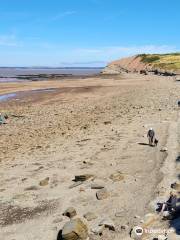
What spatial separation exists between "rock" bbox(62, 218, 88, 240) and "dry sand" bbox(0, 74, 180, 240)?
0.52 m

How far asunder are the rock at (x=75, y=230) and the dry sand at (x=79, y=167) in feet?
1.69

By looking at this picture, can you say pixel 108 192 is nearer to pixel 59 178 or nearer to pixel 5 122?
pixel 59 178

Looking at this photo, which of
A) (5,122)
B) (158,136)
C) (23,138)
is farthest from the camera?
(5,122)

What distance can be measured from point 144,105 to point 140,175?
66.3ft

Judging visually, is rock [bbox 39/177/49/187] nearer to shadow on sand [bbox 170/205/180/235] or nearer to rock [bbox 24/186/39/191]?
rock [bbox 24/186/39/191]

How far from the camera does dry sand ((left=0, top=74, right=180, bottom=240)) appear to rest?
1247 centimetres

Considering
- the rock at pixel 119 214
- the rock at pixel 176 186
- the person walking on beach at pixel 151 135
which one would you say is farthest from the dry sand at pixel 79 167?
the person walking on beach at pixel 151 135

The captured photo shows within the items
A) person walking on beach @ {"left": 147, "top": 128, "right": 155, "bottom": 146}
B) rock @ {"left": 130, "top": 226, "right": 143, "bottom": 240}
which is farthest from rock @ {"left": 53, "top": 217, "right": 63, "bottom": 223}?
person walking on beach @ {"left": 147, "top": 128, "right": 155, "bottom": 146}

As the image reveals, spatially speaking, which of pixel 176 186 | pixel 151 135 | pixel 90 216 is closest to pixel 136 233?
Result: pixel 90 216

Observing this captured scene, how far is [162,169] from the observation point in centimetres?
1576

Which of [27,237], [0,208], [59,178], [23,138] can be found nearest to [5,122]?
[23,138]

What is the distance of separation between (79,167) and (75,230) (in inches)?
255

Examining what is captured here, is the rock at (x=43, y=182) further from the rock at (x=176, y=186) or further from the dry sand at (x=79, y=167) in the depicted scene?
the rock at (x=176, y=186)

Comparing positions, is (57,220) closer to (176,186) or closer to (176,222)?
(176,222)
